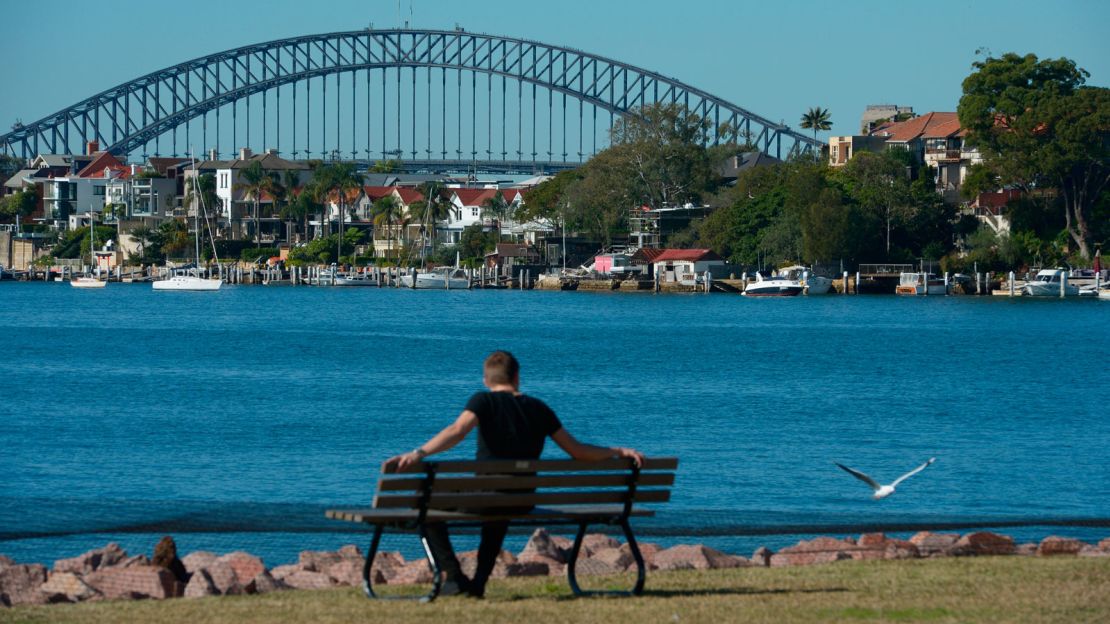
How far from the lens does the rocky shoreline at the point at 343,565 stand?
11508 millimetres

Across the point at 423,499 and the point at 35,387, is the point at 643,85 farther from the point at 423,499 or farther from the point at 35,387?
the point at 423,499

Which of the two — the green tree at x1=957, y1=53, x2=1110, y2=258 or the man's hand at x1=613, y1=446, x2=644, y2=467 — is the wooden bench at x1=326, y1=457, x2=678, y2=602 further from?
the green tree at x1=957, y1=53, x2=1110, y2=258

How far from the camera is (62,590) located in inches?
454

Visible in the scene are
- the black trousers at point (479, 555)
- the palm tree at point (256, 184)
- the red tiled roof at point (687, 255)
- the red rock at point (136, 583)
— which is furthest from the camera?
the palm tree at point (256, 184)

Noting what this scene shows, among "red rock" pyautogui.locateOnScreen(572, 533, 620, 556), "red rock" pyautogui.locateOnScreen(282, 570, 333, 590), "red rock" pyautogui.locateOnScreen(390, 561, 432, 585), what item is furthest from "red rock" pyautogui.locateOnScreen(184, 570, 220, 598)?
"red rock" pyautogui.locateOnScreen(572, 533, 620, 556)

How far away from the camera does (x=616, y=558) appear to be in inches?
487

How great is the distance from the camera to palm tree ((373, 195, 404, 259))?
12644 centimetres

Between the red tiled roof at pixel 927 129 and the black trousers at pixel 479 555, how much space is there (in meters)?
101

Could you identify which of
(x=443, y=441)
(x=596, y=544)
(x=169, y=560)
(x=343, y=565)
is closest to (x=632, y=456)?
(x=443, y=441)

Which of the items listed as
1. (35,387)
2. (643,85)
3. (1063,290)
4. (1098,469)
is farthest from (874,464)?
(643,85)

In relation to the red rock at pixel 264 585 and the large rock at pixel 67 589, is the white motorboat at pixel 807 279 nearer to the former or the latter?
the red rock at pixel 264 585

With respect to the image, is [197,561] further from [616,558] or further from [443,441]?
[443,441]

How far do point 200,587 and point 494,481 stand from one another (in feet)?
9.73

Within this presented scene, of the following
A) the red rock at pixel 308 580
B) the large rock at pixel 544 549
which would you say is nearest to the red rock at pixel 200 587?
the red rock at pixel 308 580
